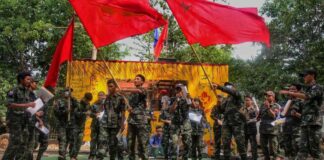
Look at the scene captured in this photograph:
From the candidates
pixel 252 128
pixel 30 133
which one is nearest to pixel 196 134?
pixel 252 128

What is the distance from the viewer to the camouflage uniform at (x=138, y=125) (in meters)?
11.6

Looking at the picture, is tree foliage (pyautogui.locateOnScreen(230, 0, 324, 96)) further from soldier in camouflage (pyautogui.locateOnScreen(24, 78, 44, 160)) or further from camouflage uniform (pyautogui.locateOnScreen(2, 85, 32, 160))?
camouflage uniform (pyautogui.locateOnScreen(2, 85, 32, 160))

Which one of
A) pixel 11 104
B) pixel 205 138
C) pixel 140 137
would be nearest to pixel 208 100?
pixel 205 138

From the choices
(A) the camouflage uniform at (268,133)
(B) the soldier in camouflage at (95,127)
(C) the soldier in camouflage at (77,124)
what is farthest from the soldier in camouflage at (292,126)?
(C) the soldier in camouflage at (77,124)

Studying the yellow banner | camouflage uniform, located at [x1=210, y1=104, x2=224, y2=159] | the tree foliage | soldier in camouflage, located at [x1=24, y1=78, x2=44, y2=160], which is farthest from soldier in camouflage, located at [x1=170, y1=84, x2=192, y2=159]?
the tree foliage

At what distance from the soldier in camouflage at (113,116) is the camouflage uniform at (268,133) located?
3975mm

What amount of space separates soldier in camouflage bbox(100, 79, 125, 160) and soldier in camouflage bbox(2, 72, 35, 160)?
204cm

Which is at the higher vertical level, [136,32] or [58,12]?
[58,12]

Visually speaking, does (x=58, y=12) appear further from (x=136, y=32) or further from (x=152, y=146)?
(x=136, y=32)

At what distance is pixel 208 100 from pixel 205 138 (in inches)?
56.5

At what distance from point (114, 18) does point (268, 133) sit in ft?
17.5

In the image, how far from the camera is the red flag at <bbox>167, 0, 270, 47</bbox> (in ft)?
35.0

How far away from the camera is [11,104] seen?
32.4ft

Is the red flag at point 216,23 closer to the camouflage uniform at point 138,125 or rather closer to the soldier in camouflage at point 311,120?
the soldier in camouflage at point 311,120
